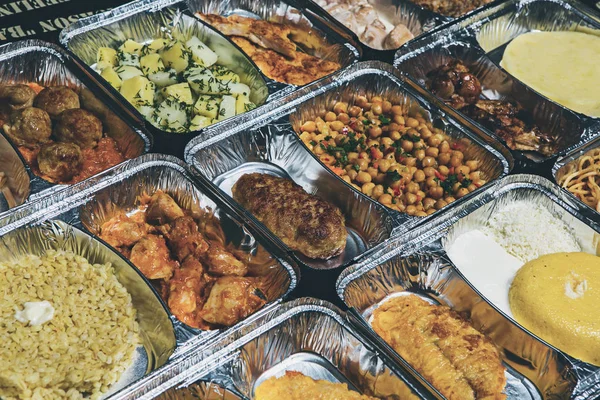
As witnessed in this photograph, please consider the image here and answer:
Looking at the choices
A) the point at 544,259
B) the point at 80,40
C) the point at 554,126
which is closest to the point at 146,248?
the point at 80,40

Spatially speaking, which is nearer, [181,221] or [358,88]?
[181,221]

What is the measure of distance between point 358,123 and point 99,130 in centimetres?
161

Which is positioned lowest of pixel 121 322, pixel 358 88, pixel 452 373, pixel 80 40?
pixel 452 373

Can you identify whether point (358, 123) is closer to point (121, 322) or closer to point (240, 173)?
point (240, 173)

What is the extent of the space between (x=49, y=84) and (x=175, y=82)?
2.69 ft

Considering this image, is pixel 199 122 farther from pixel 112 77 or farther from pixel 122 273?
pixel 122 273

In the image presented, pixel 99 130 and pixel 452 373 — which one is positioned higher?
pixel 99 130

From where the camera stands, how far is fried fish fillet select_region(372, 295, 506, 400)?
3092 millimetres

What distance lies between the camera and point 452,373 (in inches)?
122

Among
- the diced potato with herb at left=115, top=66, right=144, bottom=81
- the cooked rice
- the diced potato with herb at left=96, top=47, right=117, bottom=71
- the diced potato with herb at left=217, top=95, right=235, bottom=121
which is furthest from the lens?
the diced potato with herb at left=96, top=47, right=117, bottom=71

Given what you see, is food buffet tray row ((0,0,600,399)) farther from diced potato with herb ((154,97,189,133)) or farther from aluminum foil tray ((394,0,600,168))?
diced potato with herb ((154,97,189,133))

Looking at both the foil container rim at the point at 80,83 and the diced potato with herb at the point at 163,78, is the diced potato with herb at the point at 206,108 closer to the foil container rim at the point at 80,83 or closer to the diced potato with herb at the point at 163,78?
the diced potato with herb at the point at 163,78

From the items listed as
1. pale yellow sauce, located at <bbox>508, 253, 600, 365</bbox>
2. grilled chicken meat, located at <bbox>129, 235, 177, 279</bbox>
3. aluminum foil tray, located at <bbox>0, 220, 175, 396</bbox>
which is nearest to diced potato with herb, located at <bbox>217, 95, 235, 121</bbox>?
grilled chicken meat, located at <bbox>129, 235, 177, 279</bbox>

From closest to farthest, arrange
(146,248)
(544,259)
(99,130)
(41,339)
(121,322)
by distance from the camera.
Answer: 1. (41,339)
2. (121,322)
3. (146,248)
4. (544,259)
5. (99,130)
